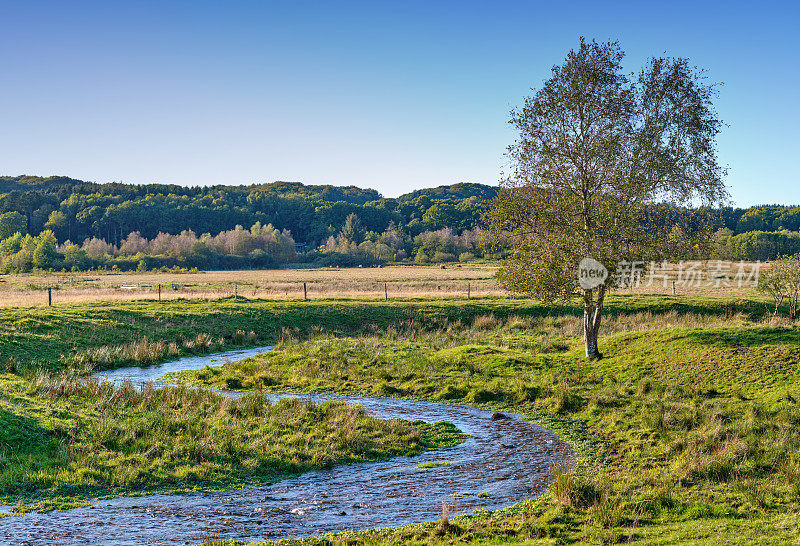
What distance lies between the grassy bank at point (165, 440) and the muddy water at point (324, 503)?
74 cm

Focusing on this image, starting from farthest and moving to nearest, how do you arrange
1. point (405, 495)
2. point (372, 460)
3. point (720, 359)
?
point (720, 359) → point (372, 460) → point (405, 495)

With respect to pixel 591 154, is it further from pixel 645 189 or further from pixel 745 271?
pixel 745 271

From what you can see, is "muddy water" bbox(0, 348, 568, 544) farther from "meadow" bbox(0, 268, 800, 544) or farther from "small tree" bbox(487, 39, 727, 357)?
"small tree" bbox(487, 39, 727, 357)

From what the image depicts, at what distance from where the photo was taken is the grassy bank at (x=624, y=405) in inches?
426

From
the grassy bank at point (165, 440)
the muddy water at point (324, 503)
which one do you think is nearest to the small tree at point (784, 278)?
the muddy water at point (324, 503)

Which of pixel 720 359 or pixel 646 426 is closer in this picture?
pixel 646 426

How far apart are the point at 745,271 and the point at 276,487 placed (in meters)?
72.7

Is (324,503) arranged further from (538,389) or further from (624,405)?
(538,389)

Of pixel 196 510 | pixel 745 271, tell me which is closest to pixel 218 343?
pixel 196 510

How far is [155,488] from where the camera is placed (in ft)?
44.9

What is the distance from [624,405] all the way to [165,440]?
13.3 m

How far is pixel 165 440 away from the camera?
638 inches

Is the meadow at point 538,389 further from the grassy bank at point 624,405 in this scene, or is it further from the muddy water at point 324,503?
the muddy water at point 324,503

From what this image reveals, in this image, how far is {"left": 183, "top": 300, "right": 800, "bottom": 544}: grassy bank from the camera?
10.8 metres
